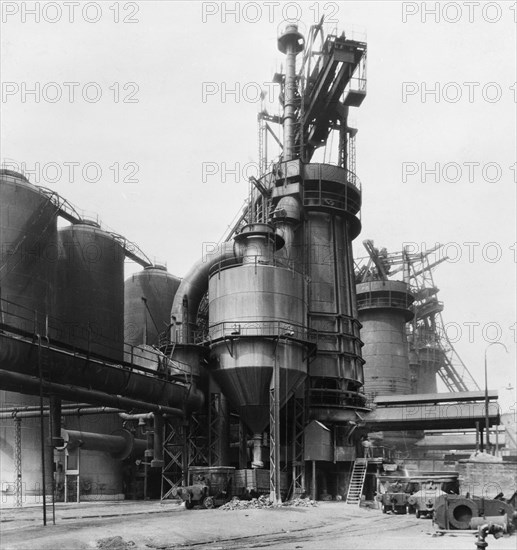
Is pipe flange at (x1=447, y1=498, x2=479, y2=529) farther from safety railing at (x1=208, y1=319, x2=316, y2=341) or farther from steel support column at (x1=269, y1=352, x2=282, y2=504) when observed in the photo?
safety railing at (x1=208, y1=319, x2=316, y2=341)

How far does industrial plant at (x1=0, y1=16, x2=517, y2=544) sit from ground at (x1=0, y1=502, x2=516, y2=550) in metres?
2.95

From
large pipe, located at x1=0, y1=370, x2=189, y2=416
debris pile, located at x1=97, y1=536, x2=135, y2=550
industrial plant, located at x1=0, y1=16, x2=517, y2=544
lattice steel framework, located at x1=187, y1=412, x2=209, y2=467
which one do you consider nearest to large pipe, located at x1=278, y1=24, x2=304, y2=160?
industrial plant, located at x1=0, y1=16, x2=517, y2=544

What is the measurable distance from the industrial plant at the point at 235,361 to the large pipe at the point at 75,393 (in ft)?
0.26

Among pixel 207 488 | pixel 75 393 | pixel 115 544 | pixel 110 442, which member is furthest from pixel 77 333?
pixel 115 544

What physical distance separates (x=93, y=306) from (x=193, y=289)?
676 centimetres

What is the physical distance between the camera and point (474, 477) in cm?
1822

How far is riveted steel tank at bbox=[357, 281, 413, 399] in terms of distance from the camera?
59688 millimetres

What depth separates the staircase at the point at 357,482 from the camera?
35037 millimetres

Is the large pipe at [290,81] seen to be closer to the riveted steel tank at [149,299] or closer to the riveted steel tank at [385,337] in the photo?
the riveted steel tank at [149,299]

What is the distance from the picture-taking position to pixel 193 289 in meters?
37.9

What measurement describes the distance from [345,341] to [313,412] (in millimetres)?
4889

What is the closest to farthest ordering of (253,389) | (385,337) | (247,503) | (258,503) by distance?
(247,503), (258,503), (253,389), (385,337)

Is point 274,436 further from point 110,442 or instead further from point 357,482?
point 110,442

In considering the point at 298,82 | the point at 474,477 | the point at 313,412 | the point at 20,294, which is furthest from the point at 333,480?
the point at 298,82
